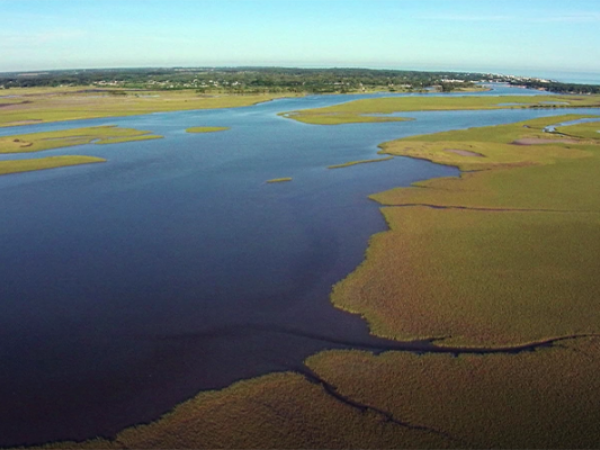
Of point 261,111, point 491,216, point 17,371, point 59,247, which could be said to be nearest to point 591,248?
point 491,216

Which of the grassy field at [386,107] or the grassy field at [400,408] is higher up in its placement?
the grassy field at [386,107]

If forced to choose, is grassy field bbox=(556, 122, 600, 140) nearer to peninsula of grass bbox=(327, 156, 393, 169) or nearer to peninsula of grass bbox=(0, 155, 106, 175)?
peninsula of grass bbox=(327, 156, 393, 169)

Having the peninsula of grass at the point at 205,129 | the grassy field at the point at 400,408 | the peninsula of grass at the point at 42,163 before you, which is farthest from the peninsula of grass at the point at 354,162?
the grassy field at the point at 400,408

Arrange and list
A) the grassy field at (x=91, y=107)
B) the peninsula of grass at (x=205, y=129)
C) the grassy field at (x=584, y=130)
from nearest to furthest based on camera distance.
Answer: the grassy field at (x=584, y=130), the peninsula of grass at (x=205, y=129), the grassy field at (x=91, y=107)

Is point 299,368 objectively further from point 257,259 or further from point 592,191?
point 592,191

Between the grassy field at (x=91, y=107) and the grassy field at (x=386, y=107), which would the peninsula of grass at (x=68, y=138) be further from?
the grassy field at (x=386, y=107)

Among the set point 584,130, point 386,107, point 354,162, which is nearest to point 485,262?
point 354,162

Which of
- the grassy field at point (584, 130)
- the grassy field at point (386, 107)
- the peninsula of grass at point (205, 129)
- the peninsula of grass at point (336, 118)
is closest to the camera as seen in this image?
the grassy field at point (584, 130)
